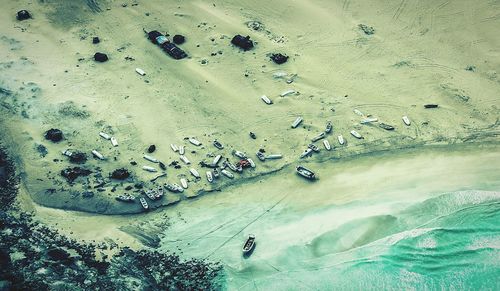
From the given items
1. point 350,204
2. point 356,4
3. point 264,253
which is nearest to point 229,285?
point 264,253

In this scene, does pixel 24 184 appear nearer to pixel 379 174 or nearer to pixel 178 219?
pixel 178 219

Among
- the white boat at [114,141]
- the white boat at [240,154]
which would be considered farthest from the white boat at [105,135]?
the white boat at [240,154]

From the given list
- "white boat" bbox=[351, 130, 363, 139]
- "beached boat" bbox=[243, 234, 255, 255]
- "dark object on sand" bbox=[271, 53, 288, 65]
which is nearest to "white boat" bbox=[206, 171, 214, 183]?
"beached boat" bbox=[243, 234, 255, 255]

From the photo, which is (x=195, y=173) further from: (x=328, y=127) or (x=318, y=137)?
(x=328, y=127)

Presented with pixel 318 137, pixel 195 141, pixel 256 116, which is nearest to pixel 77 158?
pixel 195 141

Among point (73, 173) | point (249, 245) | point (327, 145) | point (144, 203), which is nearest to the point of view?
point (249, 245)

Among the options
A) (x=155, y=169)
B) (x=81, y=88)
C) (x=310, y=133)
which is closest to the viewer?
(x=155, y=169)

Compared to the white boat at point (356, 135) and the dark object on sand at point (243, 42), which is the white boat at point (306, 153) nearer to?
the white boat at point (356, 135)

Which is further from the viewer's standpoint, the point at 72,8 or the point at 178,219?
the point at 72,8
